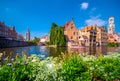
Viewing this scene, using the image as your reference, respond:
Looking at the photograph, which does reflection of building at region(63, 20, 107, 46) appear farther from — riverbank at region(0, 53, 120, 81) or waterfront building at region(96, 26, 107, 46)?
riverbank at region(0, 53, 120, 81)

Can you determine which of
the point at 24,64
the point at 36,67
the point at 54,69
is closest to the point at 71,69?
the point at 54,69

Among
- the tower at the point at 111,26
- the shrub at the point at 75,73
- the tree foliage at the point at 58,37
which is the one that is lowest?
the shrub at the point at 75,73

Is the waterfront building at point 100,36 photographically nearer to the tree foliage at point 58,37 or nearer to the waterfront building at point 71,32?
the waterfront building at point 71,32

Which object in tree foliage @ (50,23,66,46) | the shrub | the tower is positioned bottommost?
the shrub

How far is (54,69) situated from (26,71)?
90 cm

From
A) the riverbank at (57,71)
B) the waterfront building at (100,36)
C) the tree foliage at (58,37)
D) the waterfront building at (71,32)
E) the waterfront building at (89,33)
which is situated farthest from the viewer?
the waterfront building at (100,36)

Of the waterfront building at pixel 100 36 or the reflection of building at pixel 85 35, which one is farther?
the waterfront building at pixel 100 36

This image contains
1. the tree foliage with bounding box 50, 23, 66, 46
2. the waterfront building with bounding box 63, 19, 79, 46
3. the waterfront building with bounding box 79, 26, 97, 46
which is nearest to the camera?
the tree foliage with bounding box 50, 23, 66, 46

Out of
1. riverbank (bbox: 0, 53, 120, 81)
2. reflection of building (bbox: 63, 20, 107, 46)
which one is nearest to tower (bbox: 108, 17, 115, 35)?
reflection of building (bbox: 63, 20, 107, 46)

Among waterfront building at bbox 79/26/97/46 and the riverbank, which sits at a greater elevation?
waterfront building at bbox 79/26/97/46

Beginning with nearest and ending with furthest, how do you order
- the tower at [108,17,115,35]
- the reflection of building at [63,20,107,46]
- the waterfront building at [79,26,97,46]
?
the reflection of building at [63,20,107,46], the waterfront building at [79,26,97,46], the tower at [108,17,115,35]

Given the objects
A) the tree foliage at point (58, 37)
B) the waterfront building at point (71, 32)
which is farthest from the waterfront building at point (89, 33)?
the tree foliage at point (58, 37)

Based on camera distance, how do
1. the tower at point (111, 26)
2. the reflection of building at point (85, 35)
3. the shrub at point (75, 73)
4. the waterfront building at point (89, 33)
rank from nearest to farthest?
the shrub at point (75, 73)
the reflection of building at point (85, 35)
the waterfront building at point (89, 33)
the tower at point (111, 26)

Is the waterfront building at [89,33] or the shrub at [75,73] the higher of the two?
the waterfront building at [89,33]
